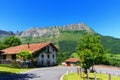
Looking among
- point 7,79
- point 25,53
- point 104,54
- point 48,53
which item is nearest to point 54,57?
point 48,53

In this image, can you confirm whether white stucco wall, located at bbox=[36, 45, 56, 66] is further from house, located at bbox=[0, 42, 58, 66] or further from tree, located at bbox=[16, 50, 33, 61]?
tree, located at bbox=[16, 50, 33, 61]

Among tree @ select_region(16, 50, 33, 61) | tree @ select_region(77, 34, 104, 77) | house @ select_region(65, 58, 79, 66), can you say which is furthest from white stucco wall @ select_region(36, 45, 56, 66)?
tree @ select_region(77, 34, 104, 77)

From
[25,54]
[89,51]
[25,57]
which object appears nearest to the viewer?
[89,51]

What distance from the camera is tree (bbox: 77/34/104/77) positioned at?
39.4 metres

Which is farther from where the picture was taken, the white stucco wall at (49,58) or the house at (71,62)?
the house at (71,62)

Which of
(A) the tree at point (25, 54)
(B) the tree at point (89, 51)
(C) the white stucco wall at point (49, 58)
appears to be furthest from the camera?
(C) the white stucco wall at point (49, 58)

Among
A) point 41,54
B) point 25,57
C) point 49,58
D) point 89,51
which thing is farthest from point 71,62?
point 89,51

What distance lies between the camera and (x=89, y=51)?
129ft

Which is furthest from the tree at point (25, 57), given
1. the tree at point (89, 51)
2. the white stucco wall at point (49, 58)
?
the tree at point (89, 51)

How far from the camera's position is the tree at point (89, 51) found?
39.4 metres

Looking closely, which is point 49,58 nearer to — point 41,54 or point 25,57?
point 41,54

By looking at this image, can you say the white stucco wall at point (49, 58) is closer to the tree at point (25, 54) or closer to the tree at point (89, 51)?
the tree at point (25, 54)

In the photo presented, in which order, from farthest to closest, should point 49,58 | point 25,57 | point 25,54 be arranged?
point 49,58 < point 25,57 < point 25,54

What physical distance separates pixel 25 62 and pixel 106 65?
3286 cm
